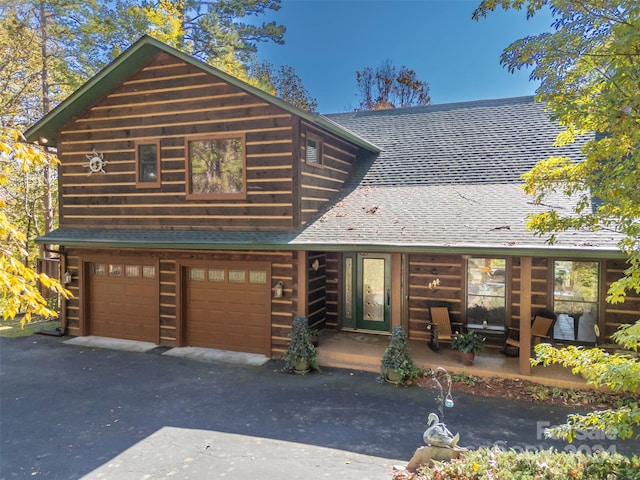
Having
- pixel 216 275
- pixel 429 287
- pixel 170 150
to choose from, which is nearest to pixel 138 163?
pixel 170 150

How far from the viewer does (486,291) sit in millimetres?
9453

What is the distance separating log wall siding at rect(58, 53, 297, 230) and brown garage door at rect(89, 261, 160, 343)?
119 centimetres

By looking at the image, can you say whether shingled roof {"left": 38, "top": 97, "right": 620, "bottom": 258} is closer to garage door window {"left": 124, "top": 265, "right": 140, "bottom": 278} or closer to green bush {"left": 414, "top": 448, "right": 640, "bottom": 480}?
garage door window {"left": 124, "top": 265, "right": 140, "bottom": 278}

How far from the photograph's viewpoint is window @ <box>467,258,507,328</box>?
9.37 meters

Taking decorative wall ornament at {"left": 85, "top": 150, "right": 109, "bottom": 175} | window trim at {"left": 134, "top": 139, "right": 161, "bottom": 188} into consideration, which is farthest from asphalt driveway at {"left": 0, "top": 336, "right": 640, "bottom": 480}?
decorative wall ornament at {"left": 85, "top": 150, "right": 109, "bottom": 175}

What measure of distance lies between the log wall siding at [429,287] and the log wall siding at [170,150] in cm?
321

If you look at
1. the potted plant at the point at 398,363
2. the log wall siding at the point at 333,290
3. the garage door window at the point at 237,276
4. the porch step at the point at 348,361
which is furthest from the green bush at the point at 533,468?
the log wall siding at the point at 333,290

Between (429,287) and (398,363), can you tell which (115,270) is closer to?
(398,363)

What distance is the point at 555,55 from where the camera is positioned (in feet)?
12.6

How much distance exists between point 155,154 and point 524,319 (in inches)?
349

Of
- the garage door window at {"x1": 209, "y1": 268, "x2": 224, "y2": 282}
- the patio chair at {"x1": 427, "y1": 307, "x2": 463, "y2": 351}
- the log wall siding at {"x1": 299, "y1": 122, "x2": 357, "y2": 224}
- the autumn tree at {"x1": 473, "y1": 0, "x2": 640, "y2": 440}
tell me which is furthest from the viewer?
the garage door window at {"x1": 209, "y1": 268, "x2": 224, "y2": 282}

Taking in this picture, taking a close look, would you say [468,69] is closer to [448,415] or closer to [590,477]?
[448,415]

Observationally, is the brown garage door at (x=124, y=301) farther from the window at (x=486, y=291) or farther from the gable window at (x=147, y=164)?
the window at (x=486, y=291)

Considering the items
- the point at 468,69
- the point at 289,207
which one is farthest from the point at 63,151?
the point at 468,69
